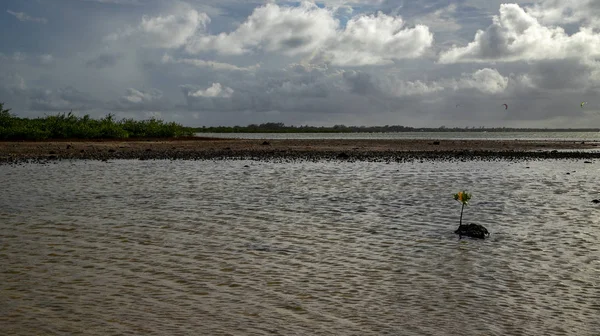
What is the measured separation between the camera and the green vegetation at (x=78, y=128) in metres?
55.5

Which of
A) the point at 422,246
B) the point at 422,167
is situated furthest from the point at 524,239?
the point at 422,167

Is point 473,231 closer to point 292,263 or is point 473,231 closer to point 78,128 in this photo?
point 292,263

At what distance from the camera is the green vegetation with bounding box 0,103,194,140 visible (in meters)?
55.5

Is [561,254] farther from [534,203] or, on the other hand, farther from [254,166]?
[254,166]

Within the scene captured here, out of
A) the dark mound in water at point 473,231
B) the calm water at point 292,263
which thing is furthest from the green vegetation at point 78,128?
the dark mound in water at point 473,231

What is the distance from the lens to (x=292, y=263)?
33.0ft

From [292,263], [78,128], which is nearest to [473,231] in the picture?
[292,263]

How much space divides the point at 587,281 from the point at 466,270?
1.88 m

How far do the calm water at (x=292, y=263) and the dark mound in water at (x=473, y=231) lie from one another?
242 millimetres

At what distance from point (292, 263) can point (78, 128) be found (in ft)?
181

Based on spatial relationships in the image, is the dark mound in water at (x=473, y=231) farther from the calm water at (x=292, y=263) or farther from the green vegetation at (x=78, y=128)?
the green vegetation at (x=78, y=128)

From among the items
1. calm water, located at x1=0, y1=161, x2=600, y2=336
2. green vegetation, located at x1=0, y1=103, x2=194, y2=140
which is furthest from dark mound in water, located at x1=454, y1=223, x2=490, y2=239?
green vegetation, located at x1=0, y1=103, x2=194, y2=140

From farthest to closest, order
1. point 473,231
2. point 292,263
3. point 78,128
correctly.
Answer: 1. point 78,128
2. point 473,231
3. point 292,263

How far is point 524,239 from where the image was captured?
12.6m
